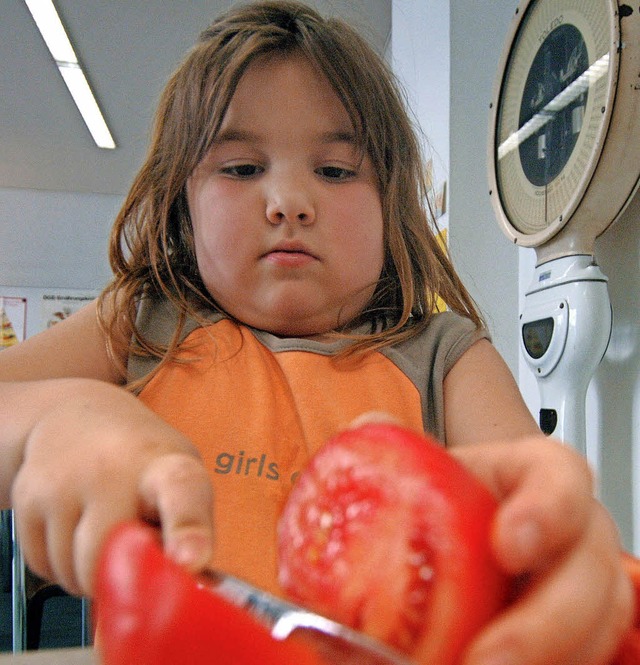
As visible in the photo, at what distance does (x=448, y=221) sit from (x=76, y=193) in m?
4.30

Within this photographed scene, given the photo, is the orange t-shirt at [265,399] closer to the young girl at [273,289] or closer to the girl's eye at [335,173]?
the young girl at [273,289]

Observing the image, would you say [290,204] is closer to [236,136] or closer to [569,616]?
[236,136]

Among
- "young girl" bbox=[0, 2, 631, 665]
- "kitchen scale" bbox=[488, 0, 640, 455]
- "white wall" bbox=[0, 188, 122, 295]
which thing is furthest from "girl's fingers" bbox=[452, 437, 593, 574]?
"white wall" bbox=[0, 188, 122, 295]

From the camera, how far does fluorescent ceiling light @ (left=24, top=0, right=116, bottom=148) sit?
8.31 feet

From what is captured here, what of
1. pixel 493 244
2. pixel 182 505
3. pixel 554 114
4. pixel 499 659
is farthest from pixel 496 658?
pixel 493 244

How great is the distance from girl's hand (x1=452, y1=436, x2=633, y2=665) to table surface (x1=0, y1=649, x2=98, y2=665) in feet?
0.96

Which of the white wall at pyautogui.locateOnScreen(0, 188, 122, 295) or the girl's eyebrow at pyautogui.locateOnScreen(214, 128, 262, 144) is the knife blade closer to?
the girl's eyebrow at pyautogui.locateOnScreen(214, 128, 262, 144)

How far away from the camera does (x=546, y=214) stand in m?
0.91

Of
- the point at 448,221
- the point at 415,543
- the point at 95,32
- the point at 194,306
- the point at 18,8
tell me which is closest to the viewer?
the point at 415,543

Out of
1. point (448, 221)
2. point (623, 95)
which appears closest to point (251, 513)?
point (623, 95)

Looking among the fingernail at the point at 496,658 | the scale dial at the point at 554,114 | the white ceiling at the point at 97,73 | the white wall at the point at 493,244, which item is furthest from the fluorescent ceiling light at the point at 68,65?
the fingernail at the point at 496,658

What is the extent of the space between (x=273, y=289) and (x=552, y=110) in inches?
24.0

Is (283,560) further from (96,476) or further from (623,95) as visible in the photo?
(623,95)

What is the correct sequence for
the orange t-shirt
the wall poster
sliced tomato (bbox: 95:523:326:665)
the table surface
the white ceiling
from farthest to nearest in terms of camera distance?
the wall poster, the white ceiling, the orange t-shirt, the table surface, sliced tomato (bbox: 95:523:326:665)
